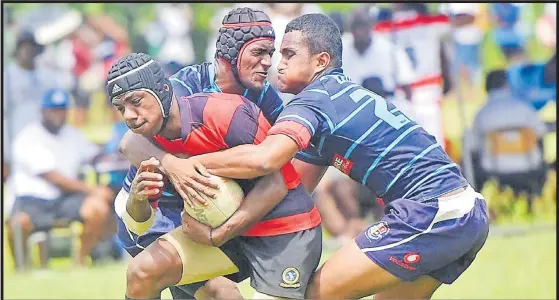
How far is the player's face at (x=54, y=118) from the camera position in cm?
1151

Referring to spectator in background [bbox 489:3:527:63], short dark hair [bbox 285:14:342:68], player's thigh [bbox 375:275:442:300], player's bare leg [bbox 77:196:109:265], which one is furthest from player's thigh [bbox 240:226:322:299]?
spectator in background [bbox 489:3:527:63]

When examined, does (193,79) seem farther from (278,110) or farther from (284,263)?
(284,263)

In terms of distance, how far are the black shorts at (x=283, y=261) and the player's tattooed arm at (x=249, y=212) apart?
173mm

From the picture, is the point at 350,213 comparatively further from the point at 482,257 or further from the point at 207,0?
the point at 207,0

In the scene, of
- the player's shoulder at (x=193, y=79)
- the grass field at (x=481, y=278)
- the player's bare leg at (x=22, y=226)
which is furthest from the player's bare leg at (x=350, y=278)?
the player's bare leg at (x=22, y=226)

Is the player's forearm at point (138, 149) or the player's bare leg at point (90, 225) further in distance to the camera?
the player's bare leg at point (90, 225)

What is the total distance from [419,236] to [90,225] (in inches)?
256

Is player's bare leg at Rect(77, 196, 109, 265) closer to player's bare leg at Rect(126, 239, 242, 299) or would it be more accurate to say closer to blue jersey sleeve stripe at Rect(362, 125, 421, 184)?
player's bare leg at Rect(126, 239, 242, 299)

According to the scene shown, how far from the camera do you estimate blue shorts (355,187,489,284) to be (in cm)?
518

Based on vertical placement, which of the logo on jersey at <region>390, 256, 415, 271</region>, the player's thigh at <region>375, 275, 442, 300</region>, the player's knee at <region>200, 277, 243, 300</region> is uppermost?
the logo on jersey at <region>390, 256, 415, 271</region>

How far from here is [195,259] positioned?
5.29 m

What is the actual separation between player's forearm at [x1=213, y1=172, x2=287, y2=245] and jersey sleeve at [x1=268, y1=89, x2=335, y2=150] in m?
0.25

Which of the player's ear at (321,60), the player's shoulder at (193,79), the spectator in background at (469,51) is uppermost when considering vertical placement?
the player's ear at (321,60)

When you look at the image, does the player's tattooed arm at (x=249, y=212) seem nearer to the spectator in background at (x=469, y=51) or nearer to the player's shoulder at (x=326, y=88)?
the player's shoulder at (x=326, y=88)
